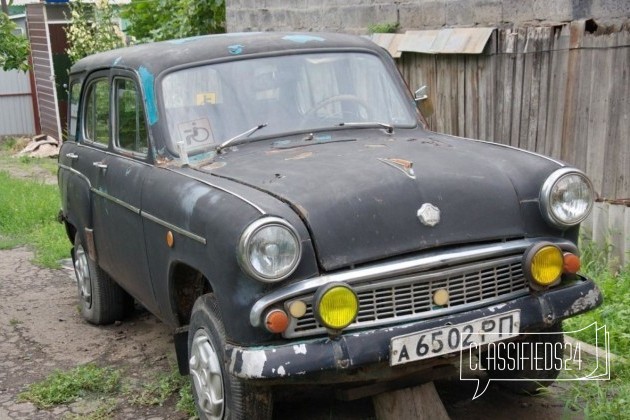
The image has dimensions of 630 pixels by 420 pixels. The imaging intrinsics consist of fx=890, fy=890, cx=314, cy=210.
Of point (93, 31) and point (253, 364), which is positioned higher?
point (93, 31)

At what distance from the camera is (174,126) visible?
4.55 m

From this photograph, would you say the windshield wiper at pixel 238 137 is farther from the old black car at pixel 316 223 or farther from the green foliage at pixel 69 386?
the green foliage at pixel 69 386

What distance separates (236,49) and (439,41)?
297 centimetres

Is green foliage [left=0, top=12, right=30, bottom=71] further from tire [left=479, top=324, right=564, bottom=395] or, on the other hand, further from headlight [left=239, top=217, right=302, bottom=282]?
headlight [left=239, top=217, right=302, bottom=282]

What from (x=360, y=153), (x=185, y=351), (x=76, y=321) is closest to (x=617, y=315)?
(x=360, y=153)

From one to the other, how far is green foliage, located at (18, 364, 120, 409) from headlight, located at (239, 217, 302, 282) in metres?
1.93

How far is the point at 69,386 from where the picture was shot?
193 inches

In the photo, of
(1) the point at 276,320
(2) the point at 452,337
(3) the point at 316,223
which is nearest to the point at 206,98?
(3) the point at 316,223

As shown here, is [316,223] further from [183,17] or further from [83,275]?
[183,17]

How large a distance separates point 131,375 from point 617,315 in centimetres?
281

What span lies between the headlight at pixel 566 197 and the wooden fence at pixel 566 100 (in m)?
2.18

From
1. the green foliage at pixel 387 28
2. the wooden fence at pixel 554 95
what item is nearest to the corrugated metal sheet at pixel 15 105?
the green foliage at pixel 387 28

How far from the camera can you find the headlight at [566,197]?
3.78 m

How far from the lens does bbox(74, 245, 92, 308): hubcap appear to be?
6.16m
